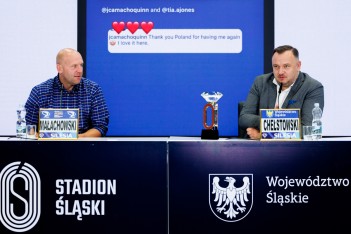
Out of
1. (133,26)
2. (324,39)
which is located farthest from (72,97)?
(324,39)

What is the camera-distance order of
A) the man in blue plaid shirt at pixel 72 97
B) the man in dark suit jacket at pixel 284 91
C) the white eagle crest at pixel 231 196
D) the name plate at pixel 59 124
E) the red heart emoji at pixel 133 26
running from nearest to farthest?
the white eagle crest at pixel 231 196
the name plate at pixel 59 124
the man in dark suit jacket at pixel 284 91
the man in blue plaid shirt at pixel 72 97
the red heart emoji at pixel 133 26

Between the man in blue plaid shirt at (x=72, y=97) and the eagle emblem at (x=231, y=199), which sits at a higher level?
the man in blue plaid shirt at (x=72, y=97)

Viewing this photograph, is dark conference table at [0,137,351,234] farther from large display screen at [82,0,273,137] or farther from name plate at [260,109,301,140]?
large display screen at [82,0,273,137]

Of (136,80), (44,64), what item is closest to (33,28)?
(44,64)

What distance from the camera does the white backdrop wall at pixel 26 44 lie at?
4441mm

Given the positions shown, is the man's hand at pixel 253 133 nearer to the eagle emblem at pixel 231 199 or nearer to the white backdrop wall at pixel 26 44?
the eagle emblem at pixel 231 199

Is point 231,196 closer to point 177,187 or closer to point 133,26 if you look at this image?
point 177,187

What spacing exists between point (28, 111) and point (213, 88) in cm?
161

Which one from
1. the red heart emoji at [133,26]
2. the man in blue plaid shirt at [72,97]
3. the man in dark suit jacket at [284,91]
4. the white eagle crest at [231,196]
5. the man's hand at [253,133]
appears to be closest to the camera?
the white eagle crest at [231,196]

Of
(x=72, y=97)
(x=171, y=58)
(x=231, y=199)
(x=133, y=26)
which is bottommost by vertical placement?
(x=231, y=199)

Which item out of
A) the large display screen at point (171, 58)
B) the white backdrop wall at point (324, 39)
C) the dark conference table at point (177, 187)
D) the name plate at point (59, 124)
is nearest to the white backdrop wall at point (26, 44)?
the large display screen at point (171, 58)

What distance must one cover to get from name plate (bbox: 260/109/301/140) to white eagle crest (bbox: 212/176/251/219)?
0.25m

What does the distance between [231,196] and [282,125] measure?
421 mm

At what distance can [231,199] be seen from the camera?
2.42 meters
